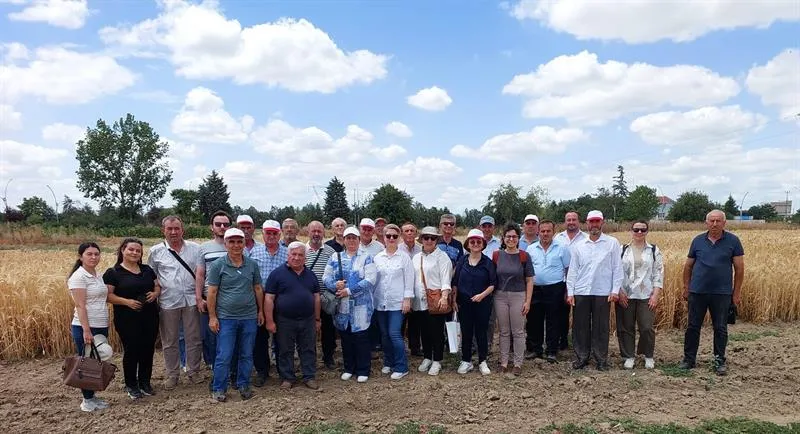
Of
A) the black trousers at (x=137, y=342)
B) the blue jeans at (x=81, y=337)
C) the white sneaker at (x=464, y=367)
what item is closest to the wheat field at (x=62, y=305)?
the black trousers at (x=137, y=342)

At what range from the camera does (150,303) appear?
5.86 m

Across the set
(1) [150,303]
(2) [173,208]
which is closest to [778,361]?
(1) [150,303]

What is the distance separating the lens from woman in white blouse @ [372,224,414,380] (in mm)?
6445

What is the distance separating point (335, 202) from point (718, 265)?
42.9 metres

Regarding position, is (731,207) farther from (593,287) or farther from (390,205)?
(593,287)

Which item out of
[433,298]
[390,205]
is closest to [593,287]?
[433,298]

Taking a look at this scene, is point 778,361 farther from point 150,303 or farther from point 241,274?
point 150,303

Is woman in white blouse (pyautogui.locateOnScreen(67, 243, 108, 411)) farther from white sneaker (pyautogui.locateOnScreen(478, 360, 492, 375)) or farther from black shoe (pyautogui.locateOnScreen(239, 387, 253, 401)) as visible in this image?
white sneaker (pyautogui.locateOnScreen(478, 360, 492, 375))

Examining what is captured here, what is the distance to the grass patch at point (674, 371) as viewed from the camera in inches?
253

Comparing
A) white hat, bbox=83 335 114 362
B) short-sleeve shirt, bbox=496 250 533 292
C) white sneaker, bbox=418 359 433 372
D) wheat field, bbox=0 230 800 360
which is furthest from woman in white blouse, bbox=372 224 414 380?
wheat field, bbox=0 230 800 360

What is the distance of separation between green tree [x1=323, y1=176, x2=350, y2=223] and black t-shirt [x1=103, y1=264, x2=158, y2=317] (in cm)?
4099

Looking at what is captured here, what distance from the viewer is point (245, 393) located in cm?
582

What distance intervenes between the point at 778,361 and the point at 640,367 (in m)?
1.99

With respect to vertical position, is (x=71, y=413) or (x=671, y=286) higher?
(x=671, y=286)
